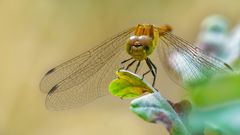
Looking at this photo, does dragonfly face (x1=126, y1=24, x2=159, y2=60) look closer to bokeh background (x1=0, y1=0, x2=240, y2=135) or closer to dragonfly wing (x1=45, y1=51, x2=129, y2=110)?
dragonfly wing (x1=45, y1=51, x2=129, y2=110)

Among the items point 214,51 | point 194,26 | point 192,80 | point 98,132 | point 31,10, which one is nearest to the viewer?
point 192,80

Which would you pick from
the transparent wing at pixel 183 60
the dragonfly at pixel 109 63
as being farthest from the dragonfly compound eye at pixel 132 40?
the transparent wing at pixel 183 60

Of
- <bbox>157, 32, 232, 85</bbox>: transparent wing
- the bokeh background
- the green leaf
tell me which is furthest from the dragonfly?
the bokeh background

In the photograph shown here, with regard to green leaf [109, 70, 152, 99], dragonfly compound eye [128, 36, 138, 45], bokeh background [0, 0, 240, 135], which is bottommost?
green leaf [109, 70, 152, 99]

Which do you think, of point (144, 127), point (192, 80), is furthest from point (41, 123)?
point (192, 80)

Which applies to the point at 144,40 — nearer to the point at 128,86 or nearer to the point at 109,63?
the point at 109,63

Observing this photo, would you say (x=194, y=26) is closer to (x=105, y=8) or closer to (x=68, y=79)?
(x=105, y=8)
